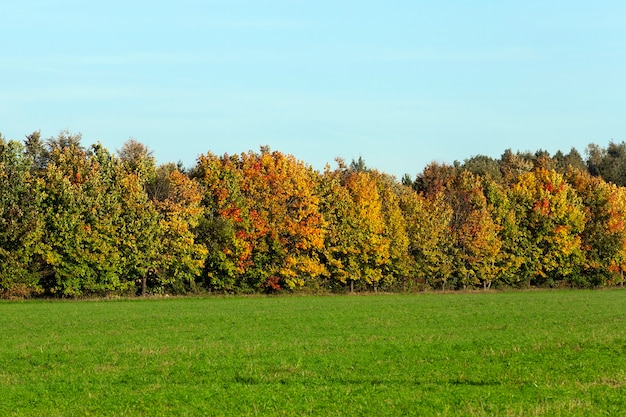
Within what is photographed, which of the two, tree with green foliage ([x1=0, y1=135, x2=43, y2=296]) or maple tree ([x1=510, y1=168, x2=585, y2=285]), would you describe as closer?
tree with green foliage ([x1=0, y1=135, x2=43, y2=296])

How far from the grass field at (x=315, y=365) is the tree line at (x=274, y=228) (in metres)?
22.5

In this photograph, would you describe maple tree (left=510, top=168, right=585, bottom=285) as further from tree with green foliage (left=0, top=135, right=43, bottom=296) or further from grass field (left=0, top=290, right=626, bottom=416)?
tree with green foliage (left=0, top=135, right=43, bottom=296)

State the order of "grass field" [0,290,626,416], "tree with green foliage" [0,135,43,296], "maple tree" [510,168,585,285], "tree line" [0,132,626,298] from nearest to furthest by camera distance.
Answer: "grass field" [0,290,626,416] < "tree with green foliage" [0,135,43,296] < "tree line" [0,132,626,298] < "maple tree" [510,168,585,285]

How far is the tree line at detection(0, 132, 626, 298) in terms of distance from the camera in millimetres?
73562

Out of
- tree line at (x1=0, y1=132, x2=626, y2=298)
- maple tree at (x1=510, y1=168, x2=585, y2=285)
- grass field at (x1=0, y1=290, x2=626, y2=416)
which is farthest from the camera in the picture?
maple tree at (x1=510, y1=168, x2=585, y2=285)

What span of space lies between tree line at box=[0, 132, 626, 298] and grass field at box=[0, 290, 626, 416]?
73.7ft

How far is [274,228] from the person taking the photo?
83.9 m

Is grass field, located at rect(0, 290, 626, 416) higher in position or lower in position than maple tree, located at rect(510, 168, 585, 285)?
lower

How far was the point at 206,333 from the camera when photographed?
41.5m

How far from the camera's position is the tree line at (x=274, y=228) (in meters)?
73.6

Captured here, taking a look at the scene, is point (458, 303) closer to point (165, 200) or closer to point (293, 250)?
point (293, 250)

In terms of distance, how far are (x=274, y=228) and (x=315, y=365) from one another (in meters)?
55.6

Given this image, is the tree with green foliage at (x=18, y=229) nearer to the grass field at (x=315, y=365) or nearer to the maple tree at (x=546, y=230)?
the grass field at (x=315, y=365)

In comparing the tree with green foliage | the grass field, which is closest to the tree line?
the tree with green foliage
